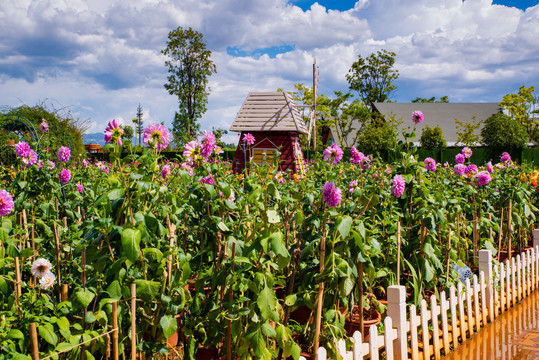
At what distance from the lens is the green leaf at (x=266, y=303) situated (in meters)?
2.12

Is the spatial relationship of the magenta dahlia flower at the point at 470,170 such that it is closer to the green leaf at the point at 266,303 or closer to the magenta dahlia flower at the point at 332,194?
the magenta dahlia flower at the point at 332,194

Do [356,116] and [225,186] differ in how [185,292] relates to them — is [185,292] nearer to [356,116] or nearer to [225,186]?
[225,186]

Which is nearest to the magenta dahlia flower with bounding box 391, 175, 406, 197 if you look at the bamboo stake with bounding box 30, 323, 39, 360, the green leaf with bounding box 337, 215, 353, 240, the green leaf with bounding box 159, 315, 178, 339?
the green leaf with bounding box 337, 215, 353, 240

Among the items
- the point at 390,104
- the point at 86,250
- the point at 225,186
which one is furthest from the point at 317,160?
the point at 390,104

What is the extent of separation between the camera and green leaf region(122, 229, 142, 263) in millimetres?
1873

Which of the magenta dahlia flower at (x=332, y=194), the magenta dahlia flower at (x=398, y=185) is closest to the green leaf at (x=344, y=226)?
the magenta dahlia flower at (x=332, y=194)

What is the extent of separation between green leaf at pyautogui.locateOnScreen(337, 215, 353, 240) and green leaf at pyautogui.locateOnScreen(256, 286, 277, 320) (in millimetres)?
477

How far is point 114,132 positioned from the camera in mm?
2168

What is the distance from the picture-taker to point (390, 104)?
36938 mm

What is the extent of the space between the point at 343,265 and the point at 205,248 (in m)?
0.78

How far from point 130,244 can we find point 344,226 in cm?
106

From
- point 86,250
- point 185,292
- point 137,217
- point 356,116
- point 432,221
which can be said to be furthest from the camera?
point 356,116

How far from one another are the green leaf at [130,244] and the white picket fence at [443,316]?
1.02 metres

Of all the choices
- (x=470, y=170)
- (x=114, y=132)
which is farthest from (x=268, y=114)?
(x=114, y=132)
